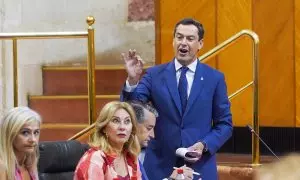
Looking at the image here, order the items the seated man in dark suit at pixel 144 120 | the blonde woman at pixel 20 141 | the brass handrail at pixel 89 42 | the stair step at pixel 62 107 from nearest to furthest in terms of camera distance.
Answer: the blonde woman at pixel 20 141 < the seated man in dark suit at pixel 144 120 < the brass handrail at pixel 89 42 < the stair step at pixel 62 107

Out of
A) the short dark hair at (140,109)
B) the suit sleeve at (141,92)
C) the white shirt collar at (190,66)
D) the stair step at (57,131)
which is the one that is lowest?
the stair step at (57,131)

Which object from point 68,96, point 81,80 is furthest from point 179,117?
point 81,80

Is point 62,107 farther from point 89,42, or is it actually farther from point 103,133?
point 103,133

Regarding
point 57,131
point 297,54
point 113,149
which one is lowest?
point 57,131

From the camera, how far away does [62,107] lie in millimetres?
5996

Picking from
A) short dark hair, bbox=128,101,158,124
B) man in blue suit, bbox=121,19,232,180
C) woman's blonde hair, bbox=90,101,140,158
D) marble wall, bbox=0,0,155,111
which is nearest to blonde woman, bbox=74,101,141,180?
woman's blonde hair, bbox=90,101,140,158

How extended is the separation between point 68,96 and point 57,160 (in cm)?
306

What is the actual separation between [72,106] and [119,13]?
1.15m

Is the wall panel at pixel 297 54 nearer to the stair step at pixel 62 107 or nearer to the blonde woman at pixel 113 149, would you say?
the stair step at pixel 62 107

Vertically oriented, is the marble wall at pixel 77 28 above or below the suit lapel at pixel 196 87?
above

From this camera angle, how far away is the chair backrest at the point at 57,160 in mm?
2918

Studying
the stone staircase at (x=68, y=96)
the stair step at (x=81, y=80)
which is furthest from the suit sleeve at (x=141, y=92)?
the stair step at (x=81, y=80)

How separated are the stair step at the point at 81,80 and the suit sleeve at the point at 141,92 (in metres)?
3.16

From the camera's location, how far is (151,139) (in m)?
2.93
